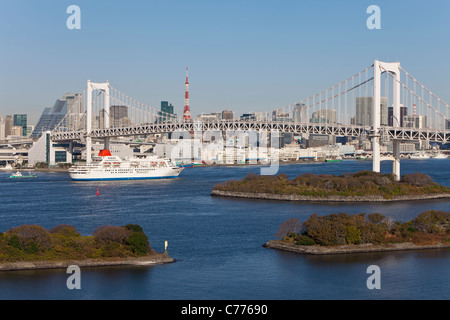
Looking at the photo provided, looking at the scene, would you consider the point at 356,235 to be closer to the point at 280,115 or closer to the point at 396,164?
the point at 396,164

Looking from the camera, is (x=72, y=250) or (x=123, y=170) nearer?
(x=72, y=250)

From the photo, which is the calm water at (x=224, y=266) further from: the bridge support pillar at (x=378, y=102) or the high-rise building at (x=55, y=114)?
the high-rise building at (x=55, y=114)

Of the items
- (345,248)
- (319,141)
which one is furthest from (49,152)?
(319,141)

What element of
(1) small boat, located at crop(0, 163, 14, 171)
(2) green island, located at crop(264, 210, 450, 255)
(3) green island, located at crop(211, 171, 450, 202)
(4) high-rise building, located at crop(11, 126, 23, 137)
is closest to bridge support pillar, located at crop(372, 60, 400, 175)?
(3) green island, located at crop(211, 171, 450, 202)

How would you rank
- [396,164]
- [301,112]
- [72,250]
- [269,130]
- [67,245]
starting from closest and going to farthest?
[72,250], [67,245], [396,164], [269,130], [301,112]

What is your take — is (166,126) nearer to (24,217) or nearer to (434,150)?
(24,217)
